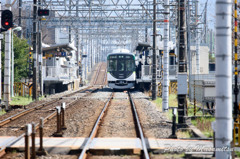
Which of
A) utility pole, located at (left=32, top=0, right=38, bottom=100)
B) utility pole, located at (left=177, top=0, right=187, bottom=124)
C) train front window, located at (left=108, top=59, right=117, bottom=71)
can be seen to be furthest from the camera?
train front window, located at (left=108, top=59, right=117, bottom=71)

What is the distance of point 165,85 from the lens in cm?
1700

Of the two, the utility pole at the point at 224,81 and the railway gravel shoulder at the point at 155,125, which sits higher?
the utility pole at the point at 224,81

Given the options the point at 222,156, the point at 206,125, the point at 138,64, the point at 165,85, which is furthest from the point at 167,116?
the point at 138,64

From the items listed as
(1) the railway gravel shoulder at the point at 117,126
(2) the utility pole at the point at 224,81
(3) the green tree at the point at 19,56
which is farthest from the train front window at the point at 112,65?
(2) the utility pole at the point at 224,81

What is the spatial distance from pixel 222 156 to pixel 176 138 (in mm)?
3864

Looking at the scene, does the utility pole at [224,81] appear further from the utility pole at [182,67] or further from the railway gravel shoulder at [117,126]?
the utility pole at [182,67]

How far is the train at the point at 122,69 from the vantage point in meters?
34.8

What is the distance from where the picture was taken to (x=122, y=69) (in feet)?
114

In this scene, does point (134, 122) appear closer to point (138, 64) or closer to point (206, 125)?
point (206, 125)

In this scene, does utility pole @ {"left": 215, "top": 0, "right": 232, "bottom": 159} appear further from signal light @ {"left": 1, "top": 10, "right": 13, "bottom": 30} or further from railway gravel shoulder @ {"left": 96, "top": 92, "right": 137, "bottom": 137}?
signal light @ {"left": 1, "top": 10, "right": 13, "bottom": 30}

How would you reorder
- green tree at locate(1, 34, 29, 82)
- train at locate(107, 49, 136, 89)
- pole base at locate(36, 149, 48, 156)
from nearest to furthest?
pole base at locate(36, 149, 48, 156) < green tree at locate(1, 34, 29, 82) < train at locate(107, 49, 136, 89)

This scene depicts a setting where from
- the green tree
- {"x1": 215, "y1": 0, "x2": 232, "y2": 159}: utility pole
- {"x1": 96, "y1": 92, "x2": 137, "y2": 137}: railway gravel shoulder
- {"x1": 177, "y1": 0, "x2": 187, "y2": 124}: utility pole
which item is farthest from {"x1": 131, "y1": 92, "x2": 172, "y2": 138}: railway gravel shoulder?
the green tree

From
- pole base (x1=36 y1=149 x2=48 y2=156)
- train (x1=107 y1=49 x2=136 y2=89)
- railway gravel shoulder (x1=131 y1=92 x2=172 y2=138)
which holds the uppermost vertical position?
train (x1=107 y1=49 x2=136 y2=89)

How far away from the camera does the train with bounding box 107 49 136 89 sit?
114 feet
